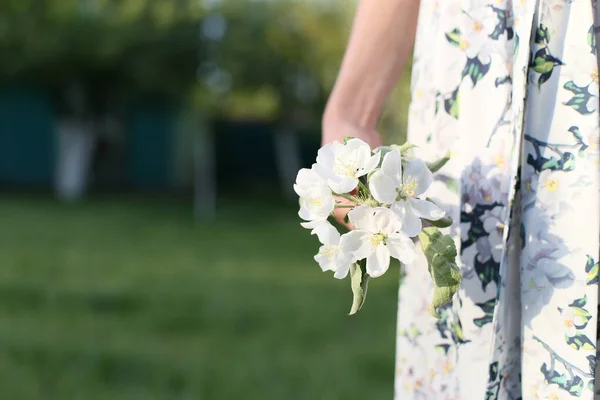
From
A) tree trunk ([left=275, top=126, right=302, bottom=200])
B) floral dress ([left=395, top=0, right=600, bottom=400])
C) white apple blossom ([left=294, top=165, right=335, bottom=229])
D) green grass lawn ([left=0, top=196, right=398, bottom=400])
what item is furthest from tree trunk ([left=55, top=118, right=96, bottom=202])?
white apple blossom ([left=294, top=165, right=335, bottom=229])

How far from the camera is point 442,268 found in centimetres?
101

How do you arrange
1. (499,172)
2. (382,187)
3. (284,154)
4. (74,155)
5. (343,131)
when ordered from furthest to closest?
(284,154), (74,155), (343,131), (499,172), (382,187)

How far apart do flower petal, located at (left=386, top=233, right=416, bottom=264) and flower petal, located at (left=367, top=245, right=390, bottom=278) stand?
0.04ft

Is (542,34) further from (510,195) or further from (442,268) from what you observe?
(442,268)

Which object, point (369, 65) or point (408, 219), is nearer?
point (408, 219)

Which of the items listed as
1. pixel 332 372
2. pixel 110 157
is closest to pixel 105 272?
pixel 332 372

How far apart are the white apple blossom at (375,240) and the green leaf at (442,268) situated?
0.11 feet

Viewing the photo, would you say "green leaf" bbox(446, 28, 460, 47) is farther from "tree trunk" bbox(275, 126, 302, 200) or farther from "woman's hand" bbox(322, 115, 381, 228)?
"tree trunk" bbox(275, 126, 302, 200)

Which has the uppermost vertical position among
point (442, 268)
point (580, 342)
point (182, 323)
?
point (442, 268)

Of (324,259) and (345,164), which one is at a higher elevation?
(345,164)

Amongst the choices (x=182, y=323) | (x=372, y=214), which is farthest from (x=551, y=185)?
(x=182, y=323)

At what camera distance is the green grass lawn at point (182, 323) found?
3.82 m

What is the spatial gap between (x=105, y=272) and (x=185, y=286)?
95 cm

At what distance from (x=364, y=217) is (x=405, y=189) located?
0.22 feet
